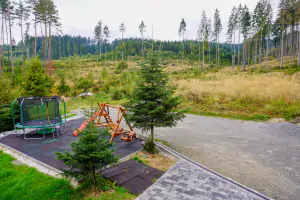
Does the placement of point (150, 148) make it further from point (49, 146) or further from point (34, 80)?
point (34, 80)

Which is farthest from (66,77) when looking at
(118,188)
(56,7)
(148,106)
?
(118,188)

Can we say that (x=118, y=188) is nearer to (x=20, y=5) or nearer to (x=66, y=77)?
(x=66, y=77)

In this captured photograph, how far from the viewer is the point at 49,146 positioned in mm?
5984

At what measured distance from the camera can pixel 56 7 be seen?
24094mm

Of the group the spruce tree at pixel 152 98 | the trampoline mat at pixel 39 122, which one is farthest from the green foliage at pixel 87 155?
the trampoline mat at pixel 39 122

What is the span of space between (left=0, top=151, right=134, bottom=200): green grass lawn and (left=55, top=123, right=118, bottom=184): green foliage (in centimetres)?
38

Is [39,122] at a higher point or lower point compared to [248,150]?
higher

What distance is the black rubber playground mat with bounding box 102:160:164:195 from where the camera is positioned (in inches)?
150

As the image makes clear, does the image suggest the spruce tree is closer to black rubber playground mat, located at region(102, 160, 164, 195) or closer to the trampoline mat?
black rubber playground mat, located at region(102, 160, 164, 195)

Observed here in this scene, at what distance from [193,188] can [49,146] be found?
466cm

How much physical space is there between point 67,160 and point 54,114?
5441mm

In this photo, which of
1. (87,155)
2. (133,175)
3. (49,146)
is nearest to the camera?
(87,155)

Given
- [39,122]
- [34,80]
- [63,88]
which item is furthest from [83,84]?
[39,122]

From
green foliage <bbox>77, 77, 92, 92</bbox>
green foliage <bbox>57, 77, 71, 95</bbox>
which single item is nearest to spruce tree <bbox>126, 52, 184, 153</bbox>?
green foliage <bbox>57, 77, 71, 95</bbox>
